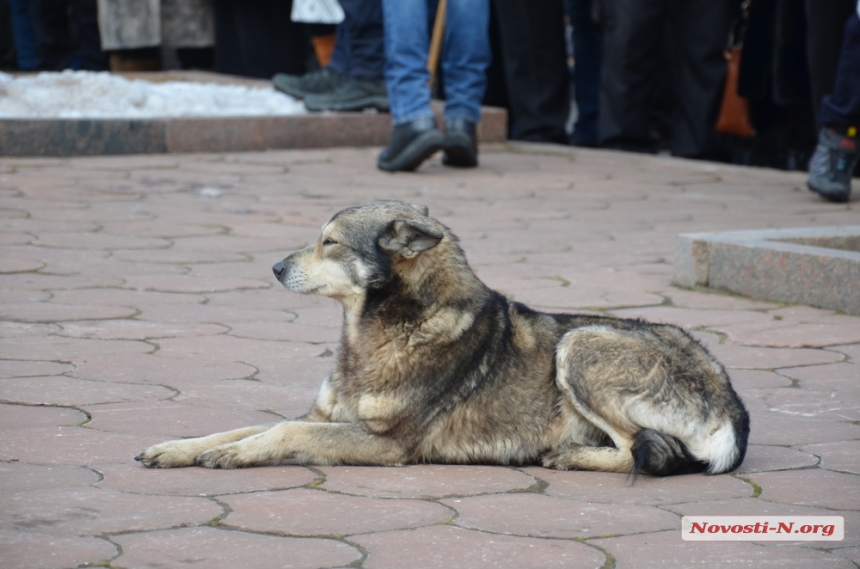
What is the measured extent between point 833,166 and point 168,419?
5.10 meters

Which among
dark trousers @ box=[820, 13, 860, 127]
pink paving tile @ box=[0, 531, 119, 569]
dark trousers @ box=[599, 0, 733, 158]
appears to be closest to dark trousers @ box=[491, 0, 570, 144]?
dark trousers @ box=[599, 0, 733, 158]

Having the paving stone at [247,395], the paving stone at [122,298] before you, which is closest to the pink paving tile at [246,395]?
the paving stone at [247,395]

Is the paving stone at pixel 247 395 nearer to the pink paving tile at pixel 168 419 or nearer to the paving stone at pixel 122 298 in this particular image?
the pink paving tile at pixel 168 419

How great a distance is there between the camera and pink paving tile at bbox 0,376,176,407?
3.73 metres

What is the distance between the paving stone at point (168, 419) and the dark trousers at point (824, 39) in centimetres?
546

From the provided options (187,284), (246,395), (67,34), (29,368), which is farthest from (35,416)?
(67,34)

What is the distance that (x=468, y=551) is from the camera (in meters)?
2.65

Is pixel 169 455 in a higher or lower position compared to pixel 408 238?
lower

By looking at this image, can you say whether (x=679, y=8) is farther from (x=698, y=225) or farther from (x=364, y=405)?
(x=364, y=405)

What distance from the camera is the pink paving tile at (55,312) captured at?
15.5 feet

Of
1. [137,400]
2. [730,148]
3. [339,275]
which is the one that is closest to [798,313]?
[339,275]

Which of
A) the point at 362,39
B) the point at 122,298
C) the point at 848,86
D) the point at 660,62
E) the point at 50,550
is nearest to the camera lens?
the point at 50,550

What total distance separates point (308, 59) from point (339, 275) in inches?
414

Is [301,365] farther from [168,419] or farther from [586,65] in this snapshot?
[586,65]
